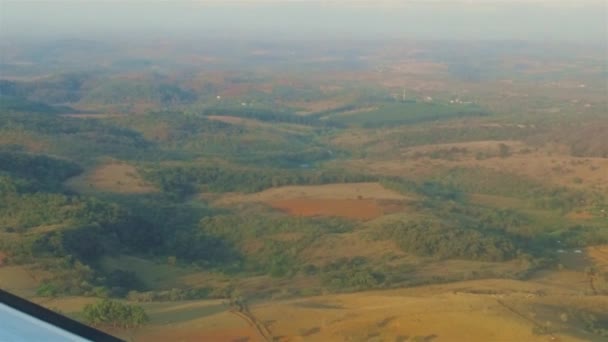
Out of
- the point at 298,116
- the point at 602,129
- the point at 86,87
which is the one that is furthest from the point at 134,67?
the point at 602,129

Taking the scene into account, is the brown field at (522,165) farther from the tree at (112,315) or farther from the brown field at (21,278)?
the tree at (112,315)

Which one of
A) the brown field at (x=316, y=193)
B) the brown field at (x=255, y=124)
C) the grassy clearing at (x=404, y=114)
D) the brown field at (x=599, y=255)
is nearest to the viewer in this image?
the brown field at (x=599, y=255)

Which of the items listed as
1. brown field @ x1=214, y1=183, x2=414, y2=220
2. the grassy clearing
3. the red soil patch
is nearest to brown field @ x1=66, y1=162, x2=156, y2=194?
brown field @ x1=214, y1=183, x2=414, y2=220

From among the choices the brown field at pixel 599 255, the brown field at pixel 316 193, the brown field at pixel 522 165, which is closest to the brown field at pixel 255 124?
the brown field at pixel 522 165

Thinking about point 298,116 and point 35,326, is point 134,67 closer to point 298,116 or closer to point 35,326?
point 298,116

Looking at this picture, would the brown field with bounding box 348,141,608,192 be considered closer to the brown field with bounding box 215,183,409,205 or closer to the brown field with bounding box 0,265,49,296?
the brown field with bounding box 215,183,409,205

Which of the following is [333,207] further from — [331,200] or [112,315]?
[112,315]

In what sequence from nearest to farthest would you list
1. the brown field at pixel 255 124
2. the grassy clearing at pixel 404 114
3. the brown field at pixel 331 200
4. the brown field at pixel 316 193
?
1. the brown field at pixel 331 200
2. the brown field at pixel 316 193
3. the brown field at pixel 255 124
4. the grassy clearing at pixel 404 114
